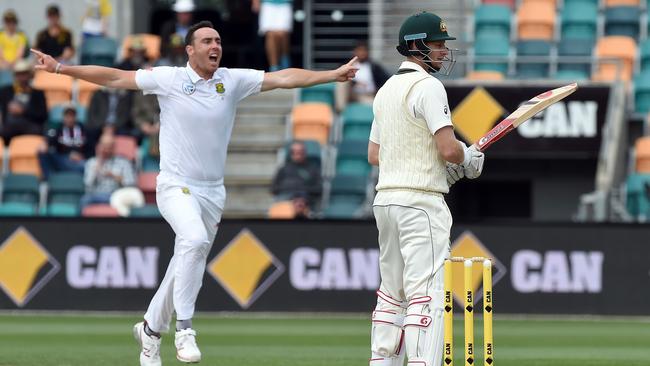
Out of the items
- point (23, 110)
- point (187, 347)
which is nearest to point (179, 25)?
point (23, 110)

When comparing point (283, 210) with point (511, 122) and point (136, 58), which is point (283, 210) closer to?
point (136, 58)

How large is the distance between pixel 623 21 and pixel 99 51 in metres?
6.78

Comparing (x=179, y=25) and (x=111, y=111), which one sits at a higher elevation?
(x=179, y=25)

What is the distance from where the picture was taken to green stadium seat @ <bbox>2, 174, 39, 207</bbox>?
16844mm

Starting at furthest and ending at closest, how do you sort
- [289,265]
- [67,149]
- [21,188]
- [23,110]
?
[23,110] → [67,149] → [21,188] → [289,265]

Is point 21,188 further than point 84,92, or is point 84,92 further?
point 84,92

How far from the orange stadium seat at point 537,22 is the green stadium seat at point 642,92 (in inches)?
55.0

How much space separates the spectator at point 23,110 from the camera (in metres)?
17.7

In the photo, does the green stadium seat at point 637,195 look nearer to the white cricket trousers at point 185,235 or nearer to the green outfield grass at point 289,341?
the green outfield grass at point 289,341

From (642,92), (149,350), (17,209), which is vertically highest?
(642,92)

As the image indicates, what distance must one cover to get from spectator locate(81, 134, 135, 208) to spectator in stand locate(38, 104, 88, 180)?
0.51m

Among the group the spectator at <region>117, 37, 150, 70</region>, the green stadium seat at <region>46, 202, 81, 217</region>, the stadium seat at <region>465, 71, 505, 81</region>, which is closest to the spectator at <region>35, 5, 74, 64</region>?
the spectator at <region>117, 37, 150, 70</region>

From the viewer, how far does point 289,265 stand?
48.3 ft

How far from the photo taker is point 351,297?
14.7 m
